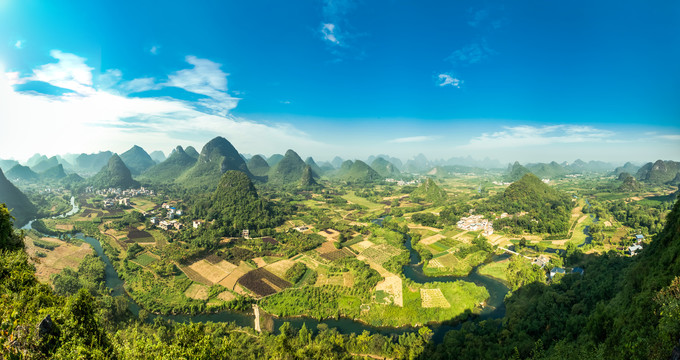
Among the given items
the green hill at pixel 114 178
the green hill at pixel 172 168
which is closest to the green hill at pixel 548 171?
the green hill at pixel 172 168

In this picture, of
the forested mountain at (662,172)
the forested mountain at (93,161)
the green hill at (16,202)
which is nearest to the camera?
the green hill at (16,202)

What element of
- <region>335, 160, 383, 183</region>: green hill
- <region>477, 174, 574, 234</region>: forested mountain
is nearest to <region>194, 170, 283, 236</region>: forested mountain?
<region>477, 174, 574, 234</region>: forested mountain

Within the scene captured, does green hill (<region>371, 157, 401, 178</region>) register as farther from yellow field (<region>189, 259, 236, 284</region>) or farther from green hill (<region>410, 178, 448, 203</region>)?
yellow field (<region>189, 259, 236, 284</region>)

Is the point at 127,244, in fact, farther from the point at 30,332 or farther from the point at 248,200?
the point at 30,332

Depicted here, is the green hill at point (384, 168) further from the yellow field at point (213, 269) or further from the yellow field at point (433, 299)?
the yellow field at point (433, 299)

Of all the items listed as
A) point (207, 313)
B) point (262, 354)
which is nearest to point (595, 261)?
point (262, 354)

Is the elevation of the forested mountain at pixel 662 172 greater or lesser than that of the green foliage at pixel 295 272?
greater

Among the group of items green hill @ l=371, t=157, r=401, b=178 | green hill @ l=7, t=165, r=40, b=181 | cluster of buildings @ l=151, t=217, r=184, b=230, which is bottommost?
cluster of buildings @ l=151, t=217, r=184, b=230

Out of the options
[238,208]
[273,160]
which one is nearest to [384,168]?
[273,160]
